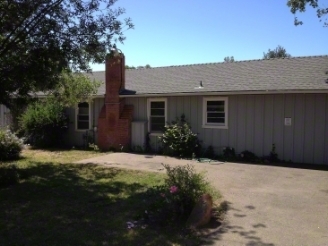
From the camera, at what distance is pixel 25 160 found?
12.5m

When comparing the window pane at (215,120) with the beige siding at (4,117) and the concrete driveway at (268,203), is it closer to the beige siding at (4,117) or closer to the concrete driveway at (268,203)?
the concrete driveway at (268,203)

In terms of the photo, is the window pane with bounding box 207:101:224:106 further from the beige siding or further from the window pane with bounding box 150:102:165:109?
the beige siding

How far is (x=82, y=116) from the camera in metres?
17.4

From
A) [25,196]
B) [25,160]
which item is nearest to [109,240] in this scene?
[25,196]

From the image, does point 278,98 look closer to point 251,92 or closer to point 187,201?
point 251,92

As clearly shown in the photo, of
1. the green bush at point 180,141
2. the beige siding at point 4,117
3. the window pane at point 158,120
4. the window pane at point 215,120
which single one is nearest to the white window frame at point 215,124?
the window pane at point 215,120

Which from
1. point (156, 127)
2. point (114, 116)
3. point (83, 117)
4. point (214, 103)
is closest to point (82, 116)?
point (83, 117)

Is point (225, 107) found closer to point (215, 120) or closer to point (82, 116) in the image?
point (215, 120)

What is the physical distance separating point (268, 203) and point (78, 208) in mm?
3823

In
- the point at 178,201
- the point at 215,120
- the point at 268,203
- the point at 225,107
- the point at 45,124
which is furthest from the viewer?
the point at 45,124

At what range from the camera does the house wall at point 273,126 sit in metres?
11.9

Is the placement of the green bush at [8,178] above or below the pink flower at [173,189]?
below

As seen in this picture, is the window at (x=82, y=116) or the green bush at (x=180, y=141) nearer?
the green bush at (x=180, y=141)

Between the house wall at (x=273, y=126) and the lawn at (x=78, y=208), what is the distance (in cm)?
484
